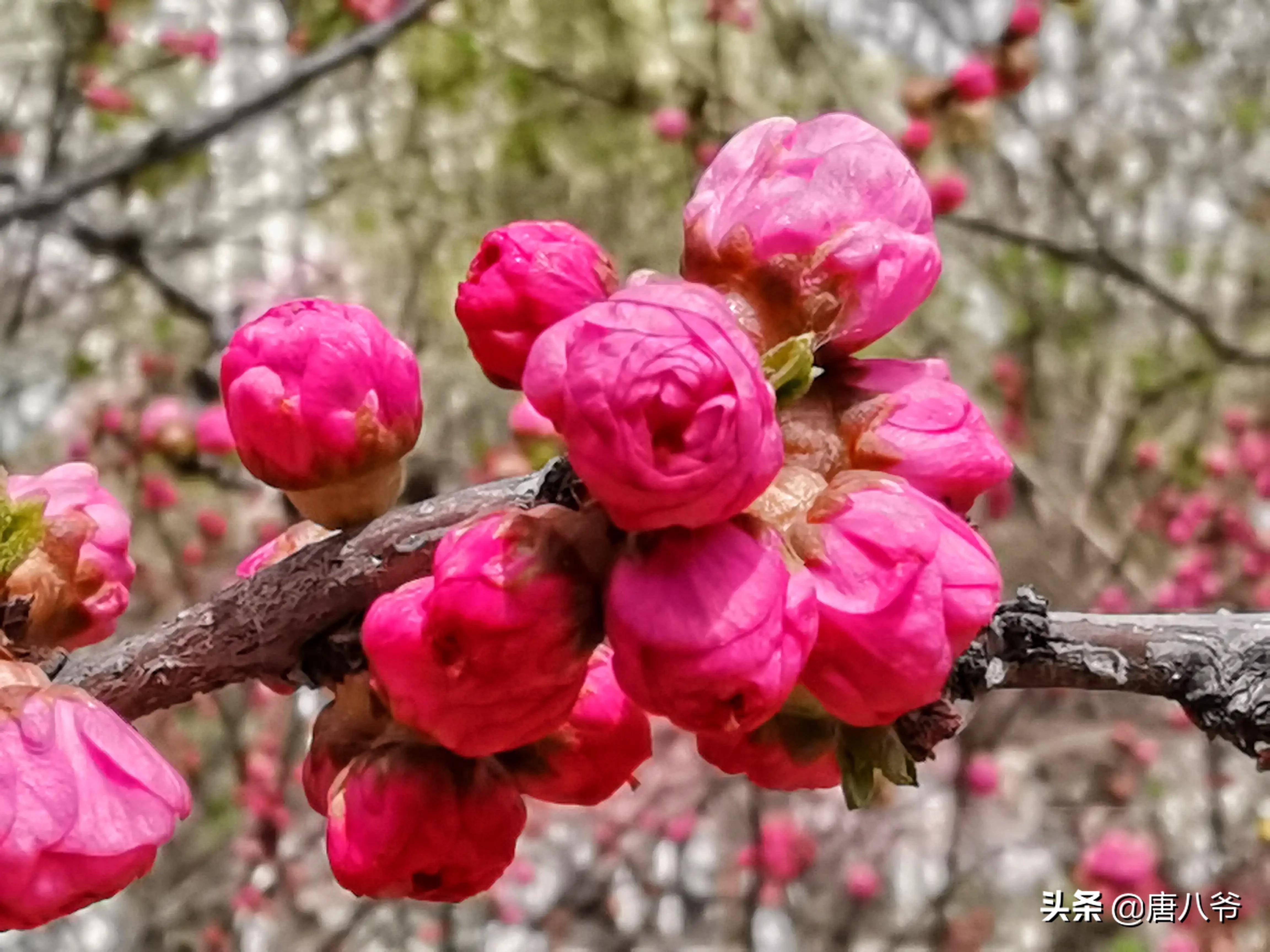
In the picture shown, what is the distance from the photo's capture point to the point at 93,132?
3.31 meters

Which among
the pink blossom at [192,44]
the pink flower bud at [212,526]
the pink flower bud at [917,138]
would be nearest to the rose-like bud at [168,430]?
the pink flower bud at [212,526]

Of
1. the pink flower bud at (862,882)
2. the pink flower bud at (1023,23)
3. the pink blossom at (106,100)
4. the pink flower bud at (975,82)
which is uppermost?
the pink flower bud at (1023,23)

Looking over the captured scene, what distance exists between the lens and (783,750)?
538 millimetres

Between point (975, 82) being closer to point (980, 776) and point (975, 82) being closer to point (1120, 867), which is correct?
point (980, 776)

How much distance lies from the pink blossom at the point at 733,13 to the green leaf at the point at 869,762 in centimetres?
315

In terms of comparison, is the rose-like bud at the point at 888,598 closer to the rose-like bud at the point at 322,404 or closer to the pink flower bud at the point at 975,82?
the rose-like bud at the point at 322,404

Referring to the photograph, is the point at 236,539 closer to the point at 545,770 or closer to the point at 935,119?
the point at 935,119

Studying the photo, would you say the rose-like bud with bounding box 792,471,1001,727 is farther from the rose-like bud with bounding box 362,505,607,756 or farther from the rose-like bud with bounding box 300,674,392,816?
the rose-like bud with bounding box 300,674,392,816

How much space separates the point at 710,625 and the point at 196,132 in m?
1.54

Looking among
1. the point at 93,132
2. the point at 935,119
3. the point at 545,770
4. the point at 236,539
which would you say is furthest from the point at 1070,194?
the point at 545,770

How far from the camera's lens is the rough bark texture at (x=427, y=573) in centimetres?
50

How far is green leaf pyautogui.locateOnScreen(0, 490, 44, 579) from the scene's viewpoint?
1.96 feet

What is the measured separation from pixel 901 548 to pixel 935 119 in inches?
101

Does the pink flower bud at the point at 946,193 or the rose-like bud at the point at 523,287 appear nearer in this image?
the rose-like bud at the point at 523,287
